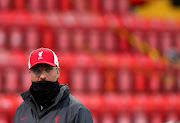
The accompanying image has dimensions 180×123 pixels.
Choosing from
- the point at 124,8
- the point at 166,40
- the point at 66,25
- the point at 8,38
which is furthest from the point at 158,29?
the point at 8,38

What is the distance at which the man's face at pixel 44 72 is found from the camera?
1.55 metres

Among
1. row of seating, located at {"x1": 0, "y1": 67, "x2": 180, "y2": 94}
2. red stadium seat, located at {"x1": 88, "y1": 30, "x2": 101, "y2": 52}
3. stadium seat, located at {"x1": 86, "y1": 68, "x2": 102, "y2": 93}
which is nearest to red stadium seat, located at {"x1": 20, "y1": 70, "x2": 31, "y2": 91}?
row of seating, located at {"x1": 0, "y1": 67, "x2": 180, "y2": 94}

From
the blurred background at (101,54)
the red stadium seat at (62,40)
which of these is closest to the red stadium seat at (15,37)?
the blurred background at (101,54)

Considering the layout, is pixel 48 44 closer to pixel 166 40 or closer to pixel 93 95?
pixel 93 95

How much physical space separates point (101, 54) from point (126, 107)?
47.5 inches

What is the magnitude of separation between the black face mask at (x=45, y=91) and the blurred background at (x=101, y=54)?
288 centimetres

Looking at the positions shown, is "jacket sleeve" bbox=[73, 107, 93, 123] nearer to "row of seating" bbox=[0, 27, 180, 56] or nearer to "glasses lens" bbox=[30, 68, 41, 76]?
"glasses lens" bbox=[30, 68, 41, 76]

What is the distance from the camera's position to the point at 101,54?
563 centimetres

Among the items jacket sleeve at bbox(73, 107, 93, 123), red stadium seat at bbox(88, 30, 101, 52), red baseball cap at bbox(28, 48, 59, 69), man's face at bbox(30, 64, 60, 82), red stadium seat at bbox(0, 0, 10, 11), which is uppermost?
red stadium seat at bbox(0, 0, 10, 11)

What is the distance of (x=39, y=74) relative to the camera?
5.15ft

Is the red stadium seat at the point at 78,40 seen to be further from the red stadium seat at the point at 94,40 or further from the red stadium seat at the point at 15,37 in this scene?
the red stadium seat at the point at 15,37

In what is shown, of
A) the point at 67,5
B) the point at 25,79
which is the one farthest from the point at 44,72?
the point at 67,5

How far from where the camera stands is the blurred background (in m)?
4.78

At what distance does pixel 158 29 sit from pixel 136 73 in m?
1.15
